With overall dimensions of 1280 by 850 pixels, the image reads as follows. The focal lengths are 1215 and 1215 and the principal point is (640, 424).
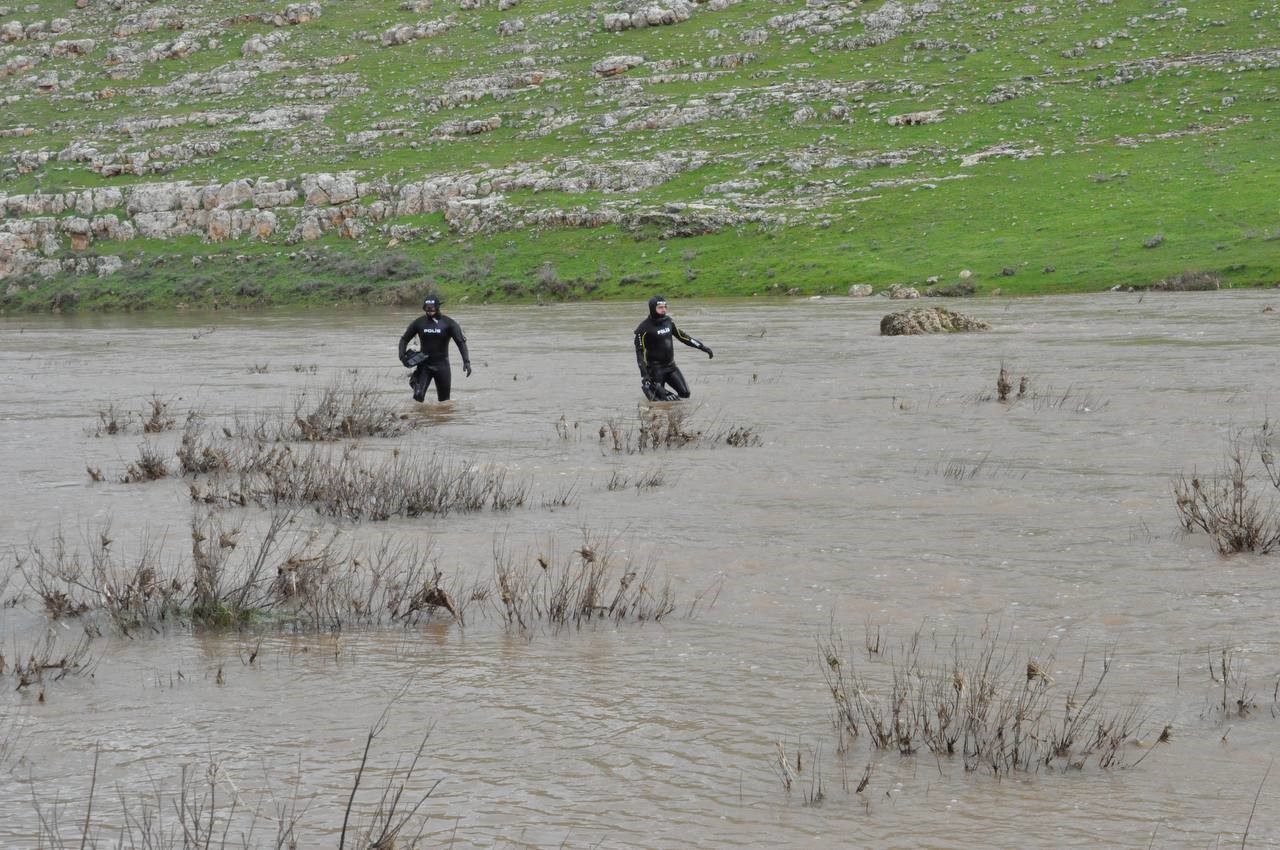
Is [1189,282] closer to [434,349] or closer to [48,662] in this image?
[434,349]

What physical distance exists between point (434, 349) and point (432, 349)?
0.12 ft

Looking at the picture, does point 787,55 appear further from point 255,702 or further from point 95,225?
point 255,702

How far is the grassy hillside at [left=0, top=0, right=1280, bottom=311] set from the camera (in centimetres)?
5831

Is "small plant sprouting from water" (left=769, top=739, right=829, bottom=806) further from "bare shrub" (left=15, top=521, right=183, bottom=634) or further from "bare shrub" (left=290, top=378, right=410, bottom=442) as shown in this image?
"bare shrub" (left=290, top=378, right=410, bottom=442)

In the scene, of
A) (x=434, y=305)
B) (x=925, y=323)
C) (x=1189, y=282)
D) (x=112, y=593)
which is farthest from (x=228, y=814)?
(x=1189, y=282)

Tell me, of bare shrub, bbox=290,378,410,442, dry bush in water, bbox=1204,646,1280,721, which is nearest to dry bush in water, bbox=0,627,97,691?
dry bush in water, bbox=1204,646,1280,721

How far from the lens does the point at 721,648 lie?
7.25 metres

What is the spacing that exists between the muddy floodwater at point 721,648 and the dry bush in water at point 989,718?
0.33 ft

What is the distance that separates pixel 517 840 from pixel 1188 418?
45.9 ft

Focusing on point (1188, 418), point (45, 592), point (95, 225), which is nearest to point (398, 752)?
point (45, 592)

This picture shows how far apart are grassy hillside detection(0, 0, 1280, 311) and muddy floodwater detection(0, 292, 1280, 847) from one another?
3711 cm

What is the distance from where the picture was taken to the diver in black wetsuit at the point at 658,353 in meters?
20.5

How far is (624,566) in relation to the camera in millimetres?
9328

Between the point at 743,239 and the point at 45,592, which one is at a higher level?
the point at 743,239
